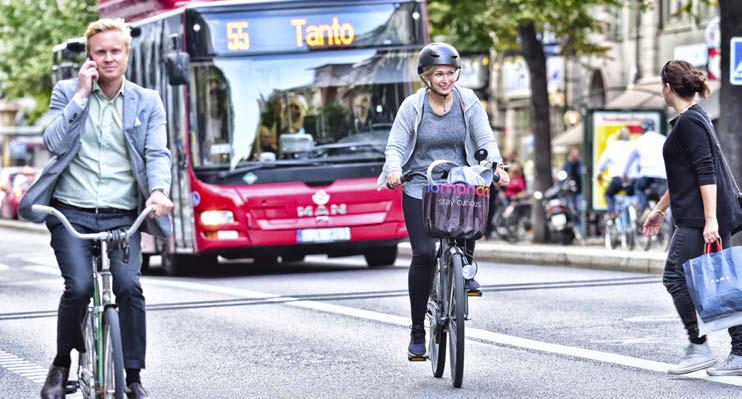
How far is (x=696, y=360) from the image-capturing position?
8.61m

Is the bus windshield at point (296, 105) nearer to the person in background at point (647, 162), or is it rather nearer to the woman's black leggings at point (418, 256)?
the person in background at point (647, 162)

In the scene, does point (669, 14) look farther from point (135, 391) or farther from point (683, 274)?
point (135, 391)

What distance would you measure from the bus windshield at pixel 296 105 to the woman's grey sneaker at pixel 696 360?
9.24 metres

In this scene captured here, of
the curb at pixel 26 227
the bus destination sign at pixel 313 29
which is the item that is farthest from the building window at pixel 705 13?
the bus destination sign at pixel 313 29

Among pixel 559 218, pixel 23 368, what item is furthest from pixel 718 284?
pixel 559 218

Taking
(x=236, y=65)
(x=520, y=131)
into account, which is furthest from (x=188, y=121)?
(x=520, y=131)

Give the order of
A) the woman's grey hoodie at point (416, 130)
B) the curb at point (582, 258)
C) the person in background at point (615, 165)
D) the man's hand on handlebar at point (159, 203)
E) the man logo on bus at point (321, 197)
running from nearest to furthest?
the man's hand on handlebar at point (159, 203), the woman's grey hoodie at point (416, 130), the man logo on bus at point (321, 197), the curb at point (582, 258), the person in background at point (615, 165)

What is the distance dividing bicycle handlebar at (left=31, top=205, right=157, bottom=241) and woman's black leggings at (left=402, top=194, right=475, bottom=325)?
223 cm

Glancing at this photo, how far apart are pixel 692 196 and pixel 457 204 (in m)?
1.30

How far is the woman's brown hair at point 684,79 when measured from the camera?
8547 mm

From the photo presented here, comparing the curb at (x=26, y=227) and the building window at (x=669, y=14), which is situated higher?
the building window at (x=669, y=14)

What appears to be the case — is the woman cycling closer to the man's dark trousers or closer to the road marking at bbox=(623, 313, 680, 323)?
the man's dark trousers

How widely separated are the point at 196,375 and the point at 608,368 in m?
2.24

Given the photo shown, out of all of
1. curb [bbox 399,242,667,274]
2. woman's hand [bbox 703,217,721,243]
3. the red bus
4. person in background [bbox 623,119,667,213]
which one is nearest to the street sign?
curb [bbox 399,242,667,274]
